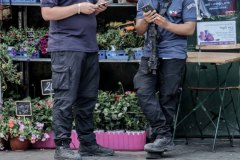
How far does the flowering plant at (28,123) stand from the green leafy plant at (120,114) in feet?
1.96

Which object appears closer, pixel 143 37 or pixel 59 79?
pixel 59 79

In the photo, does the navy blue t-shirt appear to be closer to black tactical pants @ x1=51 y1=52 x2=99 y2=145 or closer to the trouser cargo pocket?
black tactical pants @ x1=51 y1=52 x2=99 y2=145

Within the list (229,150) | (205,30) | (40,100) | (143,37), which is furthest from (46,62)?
(229,150)

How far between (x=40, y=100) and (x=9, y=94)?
1.39 feet

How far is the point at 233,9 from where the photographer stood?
7566 millimetres

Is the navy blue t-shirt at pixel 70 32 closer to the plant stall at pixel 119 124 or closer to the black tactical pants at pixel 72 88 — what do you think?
the black tactical pants at pixel 72 88

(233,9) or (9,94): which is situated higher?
(233,9)

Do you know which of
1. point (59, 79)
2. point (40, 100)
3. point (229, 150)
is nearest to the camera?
point (59, 79)

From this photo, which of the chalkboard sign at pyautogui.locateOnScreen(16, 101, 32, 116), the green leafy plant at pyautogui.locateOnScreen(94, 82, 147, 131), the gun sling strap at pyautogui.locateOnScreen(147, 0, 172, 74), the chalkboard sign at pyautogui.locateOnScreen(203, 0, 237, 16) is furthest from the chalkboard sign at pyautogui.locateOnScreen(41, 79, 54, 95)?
the chalkboard sign at pyautogui.locateOnScreen(203, 0, 237, 16)

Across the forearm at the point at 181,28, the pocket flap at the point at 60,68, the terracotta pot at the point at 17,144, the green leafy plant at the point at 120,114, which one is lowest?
the terracotta pot at the point at 17,144

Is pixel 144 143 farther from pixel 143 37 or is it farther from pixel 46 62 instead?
pixel 46 62

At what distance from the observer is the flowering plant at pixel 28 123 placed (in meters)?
7.03

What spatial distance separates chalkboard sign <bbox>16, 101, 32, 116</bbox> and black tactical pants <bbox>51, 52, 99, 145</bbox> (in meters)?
0.84

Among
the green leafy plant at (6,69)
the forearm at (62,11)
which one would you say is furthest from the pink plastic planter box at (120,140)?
the forearm at (62,11)
